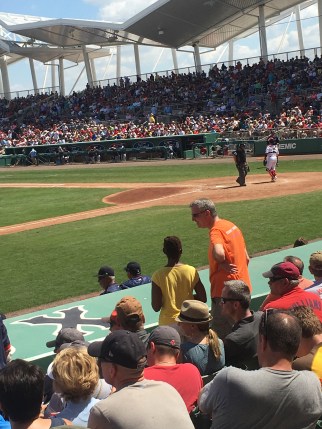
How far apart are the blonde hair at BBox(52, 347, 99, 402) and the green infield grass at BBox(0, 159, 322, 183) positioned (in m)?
23.5

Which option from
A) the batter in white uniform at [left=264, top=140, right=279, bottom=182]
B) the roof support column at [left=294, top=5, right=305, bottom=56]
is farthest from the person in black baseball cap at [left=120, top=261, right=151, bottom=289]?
the roof support column at [left=294, top=5, right=305, bottom=56]

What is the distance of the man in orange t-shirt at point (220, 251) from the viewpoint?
664 centimetres

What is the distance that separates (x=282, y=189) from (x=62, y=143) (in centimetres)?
2532

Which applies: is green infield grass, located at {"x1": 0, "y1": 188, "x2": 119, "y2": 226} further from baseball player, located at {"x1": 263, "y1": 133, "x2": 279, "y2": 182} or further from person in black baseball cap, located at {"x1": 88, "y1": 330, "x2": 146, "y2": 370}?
person in black baseball cap, located at {"x1": 88, "y1": 330, "x2": 146, "y2": 370}

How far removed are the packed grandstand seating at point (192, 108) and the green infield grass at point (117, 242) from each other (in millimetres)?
16271

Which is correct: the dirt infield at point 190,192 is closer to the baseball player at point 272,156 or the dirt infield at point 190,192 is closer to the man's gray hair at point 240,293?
the baseball player at point 272,156

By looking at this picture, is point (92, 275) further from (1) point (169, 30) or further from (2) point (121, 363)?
(1) point (169, 30)

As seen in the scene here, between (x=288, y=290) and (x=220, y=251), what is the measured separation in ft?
3.71

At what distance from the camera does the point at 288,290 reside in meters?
5.60

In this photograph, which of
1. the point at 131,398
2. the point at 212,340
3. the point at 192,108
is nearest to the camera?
the point at 131,398

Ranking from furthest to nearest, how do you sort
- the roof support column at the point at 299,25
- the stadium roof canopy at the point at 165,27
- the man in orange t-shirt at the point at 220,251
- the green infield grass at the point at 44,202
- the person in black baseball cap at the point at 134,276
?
the roof support column at the point at 299,25 → the stadium roof canopy at the point at 165,27 → the green infield grass at the point at 44,202 → the person in black baseball cap at the point at 134,276 → the man in orange t-shirt at the point at 220,251

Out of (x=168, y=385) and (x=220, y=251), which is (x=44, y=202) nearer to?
(x=220, y=251)

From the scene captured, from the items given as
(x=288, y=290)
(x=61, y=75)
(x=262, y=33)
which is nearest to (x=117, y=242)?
(x=288, y=290)

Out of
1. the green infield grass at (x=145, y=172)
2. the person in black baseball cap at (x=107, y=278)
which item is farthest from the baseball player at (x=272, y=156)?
the person in black baseball cap at (x=107, y=278)
